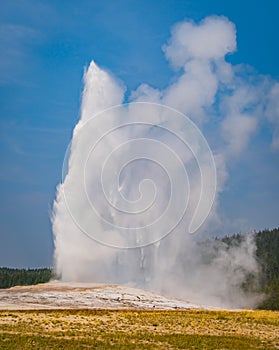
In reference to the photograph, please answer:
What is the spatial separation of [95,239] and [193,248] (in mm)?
32196

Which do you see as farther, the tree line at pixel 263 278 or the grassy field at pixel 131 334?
the tree line at pixel 263 278

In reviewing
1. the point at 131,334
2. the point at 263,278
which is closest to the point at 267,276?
the point at 263,278

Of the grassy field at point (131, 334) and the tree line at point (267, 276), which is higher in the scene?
the tree line at point (267, 276)

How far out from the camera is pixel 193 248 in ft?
368

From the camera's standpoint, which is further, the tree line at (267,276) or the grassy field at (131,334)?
the tree line at (267,276)

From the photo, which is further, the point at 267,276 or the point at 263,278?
the point at 267,276

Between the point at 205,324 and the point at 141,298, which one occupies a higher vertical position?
the point at 141,298

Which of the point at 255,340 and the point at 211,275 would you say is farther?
the point at 211,275

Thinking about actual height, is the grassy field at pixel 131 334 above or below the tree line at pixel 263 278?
below

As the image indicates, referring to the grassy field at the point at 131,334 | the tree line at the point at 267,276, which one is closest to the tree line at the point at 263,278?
the tree line at the point at 267,276

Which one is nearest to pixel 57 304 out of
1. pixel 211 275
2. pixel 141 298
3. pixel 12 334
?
pixel 141 298

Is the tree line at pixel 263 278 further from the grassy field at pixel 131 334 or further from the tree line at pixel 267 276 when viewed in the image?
the grassy field at pixel 131 334

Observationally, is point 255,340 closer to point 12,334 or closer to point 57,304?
point 12,334

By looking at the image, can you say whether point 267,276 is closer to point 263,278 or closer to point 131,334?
point 263,278
